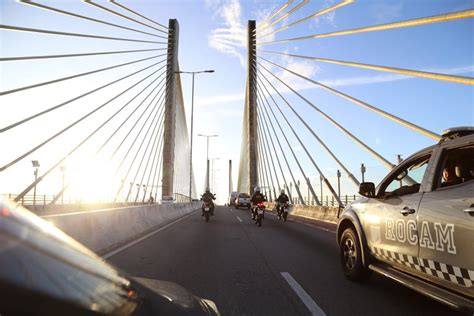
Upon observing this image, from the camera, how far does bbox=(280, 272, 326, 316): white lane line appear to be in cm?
412

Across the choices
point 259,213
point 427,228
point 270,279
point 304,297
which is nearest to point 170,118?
point 259,213

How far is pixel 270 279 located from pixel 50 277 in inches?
→ 194

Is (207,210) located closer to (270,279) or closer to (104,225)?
(104,225)

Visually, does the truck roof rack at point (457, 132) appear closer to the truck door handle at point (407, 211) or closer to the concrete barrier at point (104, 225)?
the truck door handle at point (407, 211)

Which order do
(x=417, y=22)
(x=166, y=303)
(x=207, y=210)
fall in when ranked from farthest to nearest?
(x=207, y=210) < (x=417, y=22) < (x=166, y=303)

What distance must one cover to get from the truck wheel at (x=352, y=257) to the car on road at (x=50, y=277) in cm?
451

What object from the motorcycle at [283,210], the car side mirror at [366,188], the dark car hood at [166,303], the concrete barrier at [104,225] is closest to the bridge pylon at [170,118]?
the motorcycle at [283,210]

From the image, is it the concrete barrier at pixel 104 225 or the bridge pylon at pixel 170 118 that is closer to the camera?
the concrete barrier at pixel 104 225

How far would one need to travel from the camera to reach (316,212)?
20547 mm

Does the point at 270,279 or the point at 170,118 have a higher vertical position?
the point at 170,118

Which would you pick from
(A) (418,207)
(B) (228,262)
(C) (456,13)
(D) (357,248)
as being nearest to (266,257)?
(B) (228,262)

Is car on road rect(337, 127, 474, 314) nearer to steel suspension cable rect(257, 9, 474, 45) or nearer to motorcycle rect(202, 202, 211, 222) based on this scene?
steel suspension cable rect(257, 9, 474, 45)

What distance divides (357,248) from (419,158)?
1.55m

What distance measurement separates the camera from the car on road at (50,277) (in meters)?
1.04
